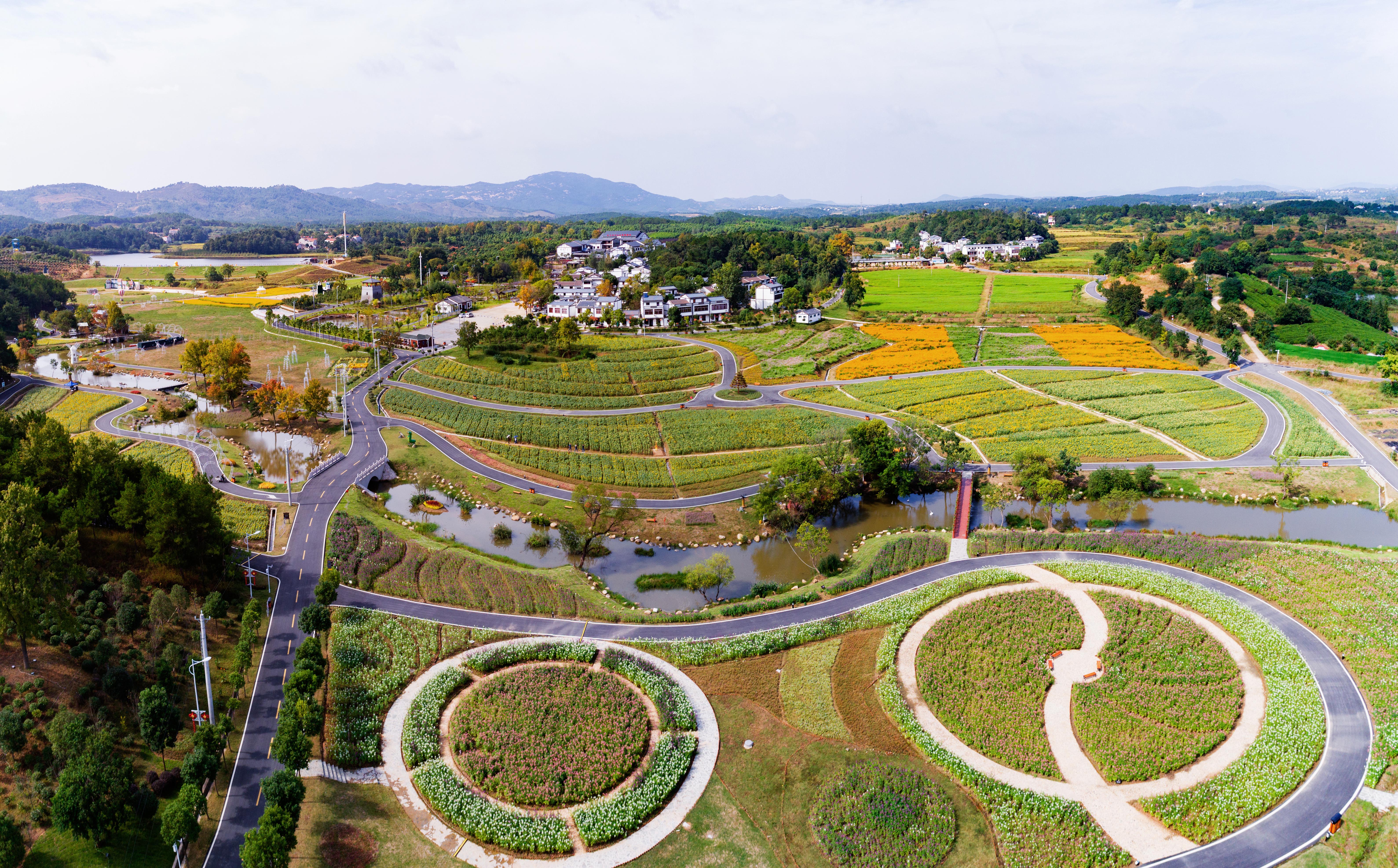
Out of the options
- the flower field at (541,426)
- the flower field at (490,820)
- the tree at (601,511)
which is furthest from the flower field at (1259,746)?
the flower field at (541,426)

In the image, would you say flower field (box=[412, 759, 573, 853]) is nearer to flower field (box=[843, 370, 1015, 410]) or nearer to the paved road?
the paved road

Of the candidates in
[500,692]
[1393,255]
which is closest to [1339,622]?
[500,692]

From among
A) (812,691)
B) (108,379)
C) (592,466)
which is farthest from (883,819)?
(108,379)

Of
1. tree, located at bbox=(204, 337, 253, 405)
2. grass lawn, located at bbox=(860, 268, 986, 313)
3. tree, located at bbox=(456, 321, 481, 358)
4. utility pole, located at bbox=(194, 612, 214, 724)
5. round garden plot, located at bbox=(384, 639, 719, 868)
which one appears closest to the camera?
round garden plot, located at bbox=(384, 639, 719, 868)

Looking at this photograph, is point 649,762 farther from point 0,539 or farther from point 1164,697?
point 0,539

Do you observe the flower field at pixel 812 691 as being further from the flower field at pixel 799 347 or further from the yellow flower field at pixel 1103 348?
the yellow flower field at pixel 1103 348

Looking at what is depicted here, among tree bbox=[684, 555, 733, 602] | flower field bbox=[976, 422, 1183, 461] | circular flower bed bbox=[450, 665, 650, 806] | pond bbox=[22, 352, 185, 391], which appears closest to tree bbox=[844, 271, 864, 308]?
flower field bbox=[976, 422, 1183, 461]
